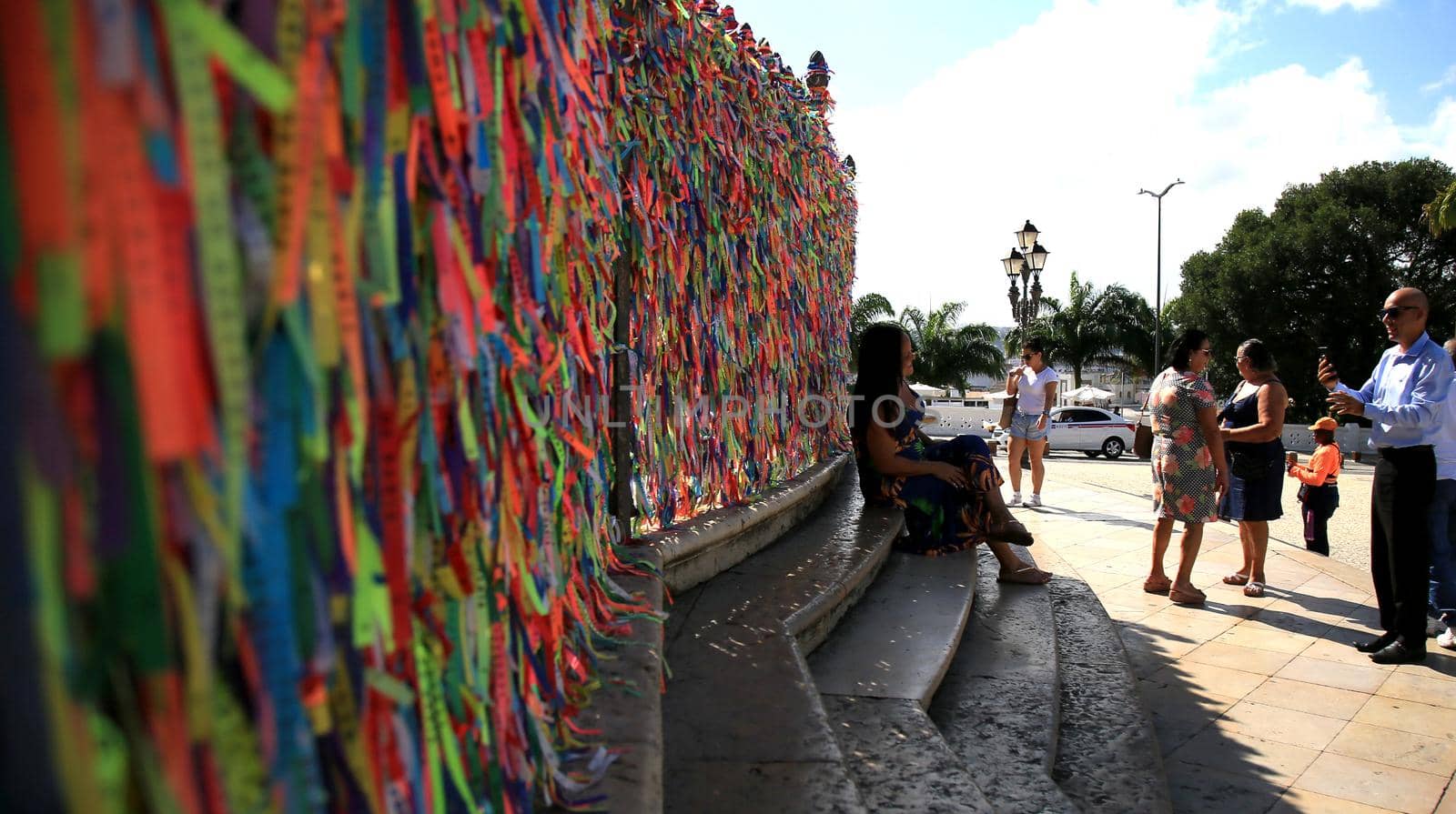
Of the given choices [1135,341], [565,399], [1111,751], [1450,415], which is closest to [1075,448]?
[1135,341]

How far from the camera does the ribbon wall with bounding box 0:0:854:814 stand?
1.82 feet

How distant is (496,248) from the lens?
1277 mm

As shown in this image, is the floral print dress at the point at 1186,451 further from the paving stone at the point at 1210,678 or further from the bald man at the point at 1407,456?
the paving stone at the point at 1210,678

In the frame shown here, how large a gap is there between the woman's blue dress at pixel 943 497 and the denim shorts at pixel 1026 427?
440 centimetres

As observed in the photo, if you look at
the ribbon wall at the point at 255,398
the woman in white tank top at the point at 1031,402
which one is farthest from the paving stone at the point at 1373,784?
the woman in white tank top at the point at 1031,402

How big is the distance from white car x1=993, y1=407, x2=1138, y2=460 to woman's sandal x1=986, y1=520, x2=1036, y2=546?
17.9m

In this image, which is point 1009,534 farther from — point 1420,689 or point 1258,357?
point 1258,357

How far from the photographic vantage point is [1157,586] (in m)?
5.55

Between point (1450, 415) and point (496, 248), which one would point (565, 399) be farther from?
point (1450, 415)

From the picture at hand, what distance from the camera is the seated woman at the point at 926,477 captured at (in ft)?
14.9

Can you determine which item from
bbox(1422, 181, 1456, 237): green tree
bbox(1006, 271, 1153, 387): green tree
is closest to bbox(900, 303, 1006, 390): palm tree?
bbox(1006, 271, 1153, 387): green tree

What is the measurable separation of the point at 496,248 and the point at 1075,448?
76.6ft

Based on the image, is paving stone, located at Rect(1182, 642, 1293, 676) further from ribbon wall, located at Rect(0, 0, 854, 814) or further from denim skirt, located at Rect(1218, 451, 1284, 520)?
ribbon wall, located at Rect(0, 0, 854, 814)

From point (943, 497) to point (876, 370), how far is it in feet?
2.75
